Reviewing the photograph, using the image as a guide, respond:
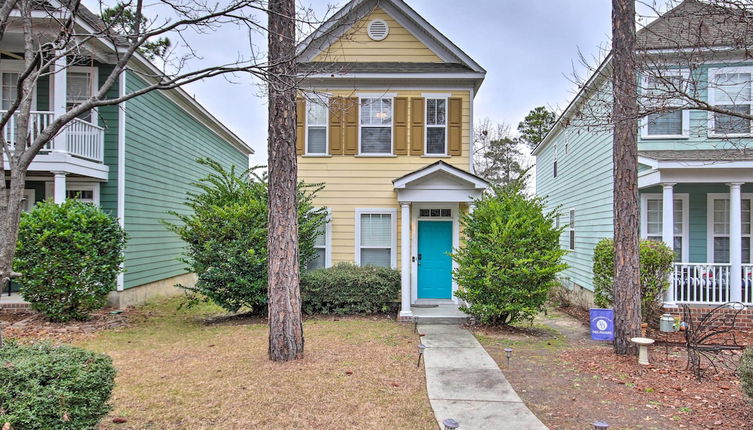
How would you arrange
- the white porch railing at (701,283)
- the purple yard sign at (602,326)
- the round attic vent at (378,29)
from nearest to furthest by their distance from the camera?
1. the purple yard sign at (602,326)
2. the white porch railing at (701,283)
3. the round attic vent at (378,29)

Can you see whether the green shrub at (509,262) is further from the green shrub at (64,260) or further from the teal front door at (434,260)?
the green shrub at (64,260)

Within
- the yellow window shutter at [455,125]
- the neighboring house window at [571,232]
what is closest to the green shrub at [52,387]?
the yellow window shutter at [455,125]

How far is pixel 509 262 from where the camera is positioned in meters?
8.48

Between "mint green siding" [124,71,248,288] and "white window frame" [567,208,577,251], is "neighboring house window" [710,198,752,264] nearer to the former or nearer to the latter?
"white window frame" [567,208,577,251]

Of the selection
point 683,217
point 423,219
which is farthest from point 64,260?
point 683,217

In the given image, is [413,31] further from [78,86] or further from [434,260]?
[78,86]

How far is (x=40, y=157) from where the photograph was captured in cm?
937

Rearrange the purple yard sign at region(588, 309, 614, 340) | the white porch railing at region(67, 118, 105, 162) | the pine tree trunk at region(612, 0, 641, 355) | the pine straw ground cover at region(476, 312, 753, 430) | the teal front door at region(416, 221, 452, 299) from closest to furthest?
the pine straw ground cover at region(476, 312, 753, 430), the pine tree trunk at region(612, 0, 641, 355), the purple yard sign at region(588, 309, 614, 340), the white porch railing at region(67, 118, 105, 162), the teal front door at region(416, 221, 452, 299)

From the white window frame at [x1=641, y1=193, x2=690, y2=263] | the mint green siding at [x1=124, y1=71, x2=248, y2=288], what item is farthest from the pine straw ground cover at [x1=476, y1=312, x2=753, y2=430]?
the mint green siding at [x1=124, y1=71, x2=248, y2=288]

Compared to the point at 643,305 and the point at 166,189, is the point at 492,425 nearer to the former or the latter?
the point at 643,305

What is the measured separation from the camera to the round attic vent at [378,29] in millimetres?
11289

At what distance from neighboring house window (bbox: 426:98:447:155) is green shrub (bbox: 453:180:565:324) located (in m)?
2.75

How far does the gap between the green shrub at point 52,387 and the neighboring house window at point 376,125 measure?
8.39 meters

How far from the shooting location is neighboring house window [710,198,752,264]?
10.5 meters
